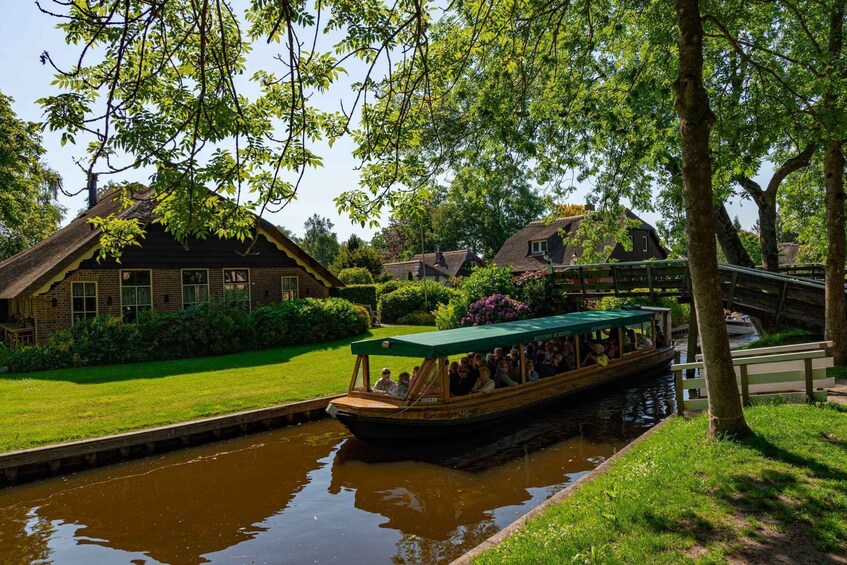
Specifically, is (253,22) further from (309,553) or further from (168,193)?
(309,553)

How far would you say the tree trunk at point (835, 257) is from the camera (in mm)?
12570

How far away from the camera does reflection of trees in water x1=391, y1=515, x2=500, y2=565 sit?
307 inches

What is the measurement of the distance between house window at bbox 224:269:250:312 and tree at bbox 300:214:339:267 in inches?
2291

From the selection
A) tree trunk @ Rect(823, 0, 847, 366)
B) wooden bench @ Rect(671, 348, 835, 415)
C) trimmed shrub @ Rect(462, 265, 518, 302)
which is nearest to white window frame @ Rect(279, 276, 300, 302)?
trimmed shrub @ Rect(462, 265, 518, 302)

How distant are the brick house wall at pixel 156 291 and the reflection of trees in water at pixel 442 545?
736 inches

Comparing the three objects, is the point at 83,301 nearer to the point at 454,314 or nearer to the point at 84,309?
the point at 84,309

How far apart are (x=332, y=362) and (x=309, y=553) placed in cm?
1254

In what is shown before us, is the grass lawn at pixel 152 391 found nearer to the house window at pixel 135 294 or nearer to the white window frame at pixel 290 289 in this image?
the house window at pixel 135 294

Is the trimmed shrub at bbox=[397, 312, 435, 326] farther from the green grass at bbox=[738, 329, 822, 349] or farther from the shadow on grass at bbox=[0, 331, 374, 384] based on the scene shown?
the green grass at bbox=[738, 329, 822, 349]

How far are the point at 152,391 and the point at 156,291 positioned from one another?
31.2 feet

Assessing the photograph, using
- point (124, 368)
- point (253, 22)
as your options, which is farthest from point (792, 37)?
point (124, 368)

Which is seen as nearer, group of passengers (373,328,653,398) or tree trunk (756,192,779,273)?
group of passengers (373,328,653,398)

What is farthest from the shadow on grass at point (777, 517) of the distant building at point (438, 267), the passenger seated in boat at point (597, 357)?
the distant building at point (438, 267)

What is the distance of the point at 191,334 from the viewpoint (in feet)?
72.8
